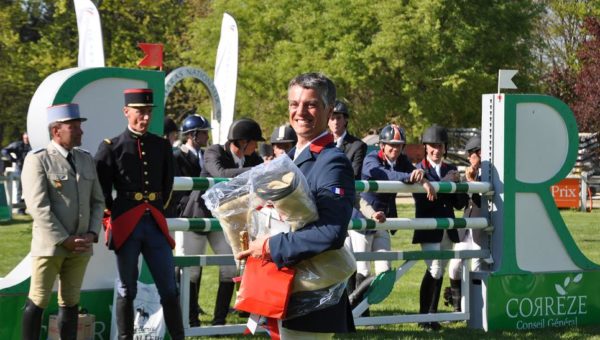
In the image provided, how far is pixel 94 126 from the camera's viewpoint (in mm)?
7848

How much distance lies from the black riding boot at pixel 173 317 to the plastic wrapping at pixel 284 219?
301 centimetres

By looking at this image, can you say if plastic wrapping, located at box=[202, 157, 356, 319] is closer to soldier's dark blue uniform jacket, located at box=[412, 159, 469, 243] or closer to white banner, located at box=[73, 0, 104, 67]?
soldier's dark blue uniform jacket, located at box=[412, 159, 469, 243]

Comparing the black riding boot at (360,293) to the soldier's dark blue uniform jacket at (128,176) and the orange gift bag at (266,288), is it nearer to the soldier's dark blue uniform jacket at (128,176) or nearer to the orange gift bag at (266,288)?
the soldier's dark blue uniform jacket at (128,176)

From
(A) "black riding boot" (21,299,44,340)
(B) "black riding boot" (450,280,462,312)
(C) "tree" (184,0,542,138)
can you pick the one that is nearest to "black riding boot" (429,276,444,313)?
(B) "black riding boot" (450,280,462,312)

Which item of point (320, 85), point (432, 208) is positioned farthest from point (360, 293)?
point (320, 85)

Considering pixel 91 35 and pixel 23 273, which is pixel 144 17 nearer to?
pixel 91 35

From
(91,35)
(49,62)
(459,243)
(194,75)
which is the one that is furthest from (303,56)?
(459,243)

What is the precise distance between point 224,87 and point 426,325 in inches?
647

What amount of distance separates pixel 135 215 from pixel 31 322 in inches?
39.1

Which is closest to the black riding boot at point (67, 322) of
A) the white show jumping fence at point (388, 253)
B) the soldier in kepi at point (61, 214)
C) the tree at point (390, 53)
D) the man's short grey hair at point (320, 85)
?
the soldier in kepi at point (61, 214)

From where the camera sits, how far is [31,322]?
7.06m

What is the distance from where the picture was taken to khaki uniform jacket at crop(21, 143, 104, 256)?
6984mm

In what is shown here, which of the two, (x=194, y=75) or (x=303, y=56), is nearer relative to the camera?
(x=194, y=75)

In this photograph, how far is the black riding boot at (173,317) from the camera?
24.3 feet
